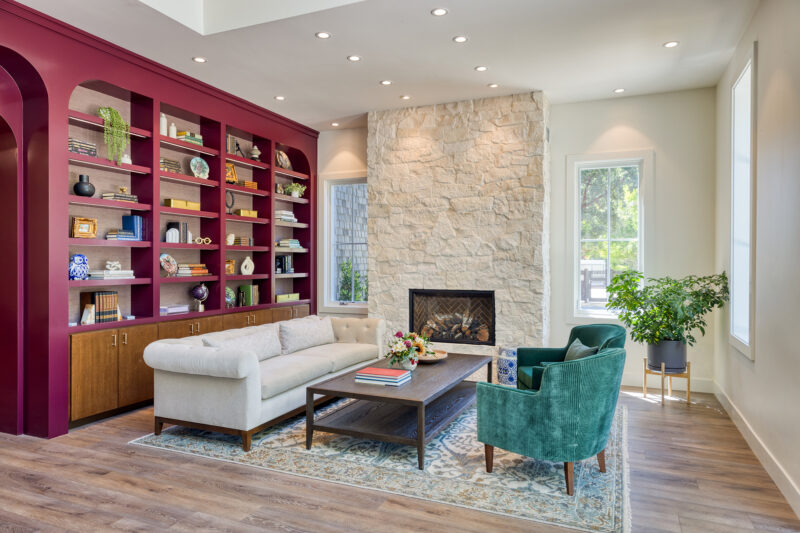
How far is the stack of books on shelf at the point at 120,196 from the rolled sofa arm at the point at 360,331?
7.25 ft

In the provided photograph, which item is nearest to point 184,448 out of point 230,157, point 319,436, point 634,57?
point 319,436

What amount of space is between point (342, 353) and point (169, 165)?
97.3 inches

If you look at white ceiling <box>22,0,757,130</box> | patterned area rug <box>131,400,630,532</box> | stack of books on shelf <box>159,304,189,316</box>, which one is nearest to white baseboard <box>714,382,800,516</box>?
patterned area rug <box>131,400,630,532</box>

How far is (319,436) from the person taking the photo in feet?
12.6

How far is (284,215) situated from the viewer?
6617 mm

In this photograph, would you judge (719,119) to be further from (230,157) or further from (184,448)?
(184,448)

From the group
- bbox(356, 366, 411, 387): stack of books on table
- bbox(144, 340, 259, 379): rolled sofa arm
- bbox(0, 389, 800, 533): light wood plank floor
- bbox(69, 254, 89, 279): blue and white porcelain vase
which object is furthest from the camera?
bbox(69, 254, 89, 279): blue and white porcelain vase

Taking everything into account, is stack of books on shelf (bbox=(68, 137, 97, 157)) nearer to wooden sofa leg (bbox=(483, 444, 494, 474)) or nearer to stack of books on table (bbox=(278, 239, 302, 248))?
stack of books on table (bbox=(278, 239, 302, 248))

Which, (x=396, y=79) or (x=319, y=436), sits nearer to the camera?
(x=319, y=436)

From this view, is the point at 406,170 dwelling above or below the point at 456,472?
above

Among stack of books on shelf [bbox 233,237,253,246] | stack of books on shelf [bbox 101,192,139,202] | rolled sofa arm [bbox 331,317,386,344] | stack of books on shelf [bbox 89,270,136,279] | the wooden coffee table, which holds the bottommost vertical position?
the wooden coffee table

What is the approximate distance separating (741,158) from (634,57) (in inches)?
48.7

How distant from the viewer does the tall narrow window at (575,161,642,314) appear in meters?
5.68

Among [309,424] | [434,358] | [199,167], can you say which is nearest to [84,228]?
[199,167]
